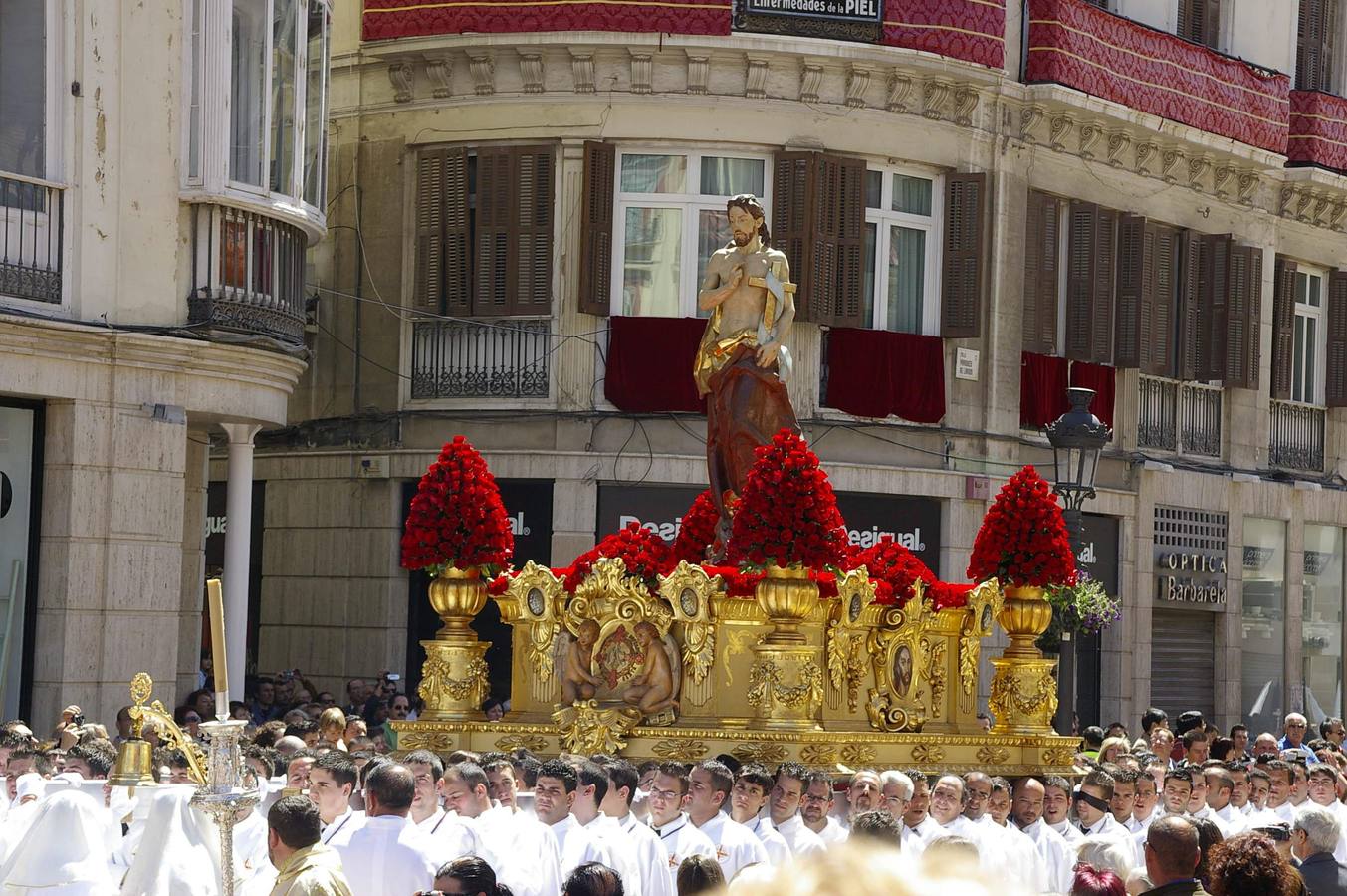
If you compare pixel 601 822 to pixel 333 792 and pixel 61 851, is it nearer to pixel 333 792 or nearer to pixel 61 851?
pixel 333 792

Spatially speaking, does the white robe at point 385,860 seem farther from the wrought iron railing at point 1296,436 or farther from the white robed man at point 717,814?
the wrought iron railing at point 1296,436

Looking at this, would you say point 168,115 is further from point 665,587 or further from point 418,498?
point 665,587

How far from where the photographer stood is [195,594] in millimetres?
21531

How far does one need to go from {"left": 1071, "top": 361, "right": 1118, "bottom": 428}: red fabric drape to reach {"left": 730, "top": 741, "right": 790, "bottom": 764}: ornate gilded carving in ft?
45.0

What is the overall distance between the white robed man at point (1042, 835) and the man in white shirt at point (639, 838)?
265cm

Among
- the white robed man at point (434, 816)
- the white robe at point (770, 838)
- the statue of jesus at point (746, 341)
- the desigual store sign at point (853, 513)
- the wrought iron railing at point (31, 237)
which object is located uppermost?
the wrought iron railing at point (31, 237)

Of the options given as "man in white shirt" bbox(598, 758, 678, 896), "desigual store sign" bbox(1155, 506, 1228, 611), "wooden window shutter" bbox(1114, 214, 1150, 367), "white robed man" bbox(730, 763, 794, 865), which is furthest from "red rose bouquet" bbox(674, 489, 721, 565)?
"desigual store sign" bbox(1155, 506, 1228, 611)

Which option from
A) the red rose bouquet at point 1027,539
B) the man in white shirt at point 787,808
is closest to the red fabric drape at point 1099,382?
the red rose bouquet at point 1027,539

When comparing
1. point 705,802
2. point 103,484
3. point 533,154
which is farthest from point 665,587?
point 533,154

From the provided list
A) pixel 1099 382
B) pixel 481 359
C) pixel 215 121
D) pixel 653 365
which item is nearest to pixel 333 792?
pixel 215 121

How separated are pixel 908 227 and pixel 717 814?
15.4 metres

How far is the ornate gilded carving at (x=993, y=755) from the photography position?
53.4 feet

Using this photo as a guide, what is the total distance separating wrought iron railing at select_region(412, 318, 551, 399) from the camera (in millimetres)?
24859

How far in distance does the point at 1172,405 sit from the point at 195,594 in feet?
45.6
